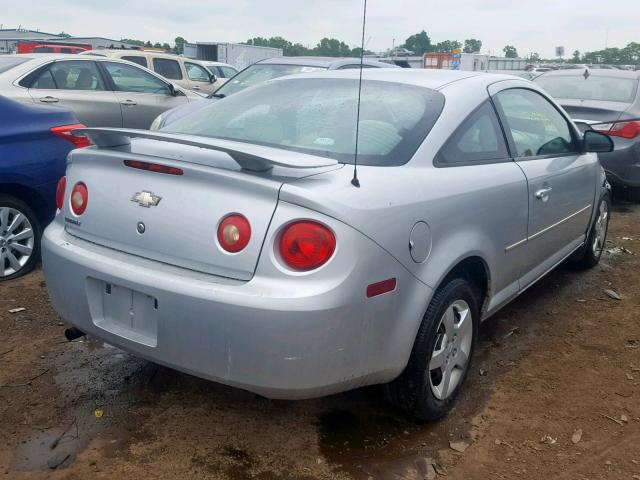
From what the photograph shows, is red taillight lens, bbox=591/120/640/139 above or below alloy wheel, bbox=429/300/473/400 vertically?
above

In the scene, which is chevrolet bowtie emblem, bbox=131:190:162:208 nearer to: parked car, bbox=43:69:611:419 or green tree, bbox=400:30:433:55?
parked car, bbox=43:69:611:419

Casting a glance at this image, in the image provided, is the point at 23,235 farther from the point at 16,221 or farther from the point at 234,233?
the point at 234,233

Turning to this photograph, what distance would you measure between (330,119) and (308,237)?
0.92 metres

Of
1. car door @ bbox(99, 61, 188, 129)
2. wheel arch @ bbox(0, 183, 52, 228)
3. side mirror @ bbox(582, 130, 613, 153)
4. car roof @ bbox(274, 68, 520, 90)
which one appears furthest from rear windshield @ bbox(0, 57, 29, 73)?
side mirror @ bbox(582, 130, 613, 153)

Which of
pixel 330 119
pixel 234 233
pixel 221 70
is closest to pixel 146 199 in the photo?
pixel 234 233

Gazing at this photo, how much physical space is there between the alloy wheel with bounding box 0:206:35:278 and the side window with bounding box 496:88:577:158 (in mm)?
3288

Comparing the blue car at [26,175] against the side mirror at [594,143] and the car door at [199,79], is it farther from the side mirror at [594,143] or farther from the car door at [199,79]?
the car door at [199,79]

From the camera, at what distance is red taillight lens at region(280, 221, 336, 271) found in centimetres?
229

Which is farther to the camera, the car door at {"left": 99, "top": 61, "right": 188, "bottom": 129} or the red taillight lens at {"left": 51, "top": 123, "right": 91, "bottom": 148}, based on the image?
→ the car door at {"left": 99, "top": 61, "right": 188, "bottom": 129}

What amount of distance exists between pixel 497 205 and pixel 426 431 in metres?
1.11

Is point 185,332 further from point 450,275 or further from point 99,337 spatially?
point 450,275

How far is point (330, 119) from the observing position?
3035 millimetres

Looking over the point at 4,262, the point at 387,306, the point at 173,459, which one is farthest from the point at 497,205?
the point at 4,262

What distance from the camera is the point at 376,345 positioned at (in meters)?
2.44
